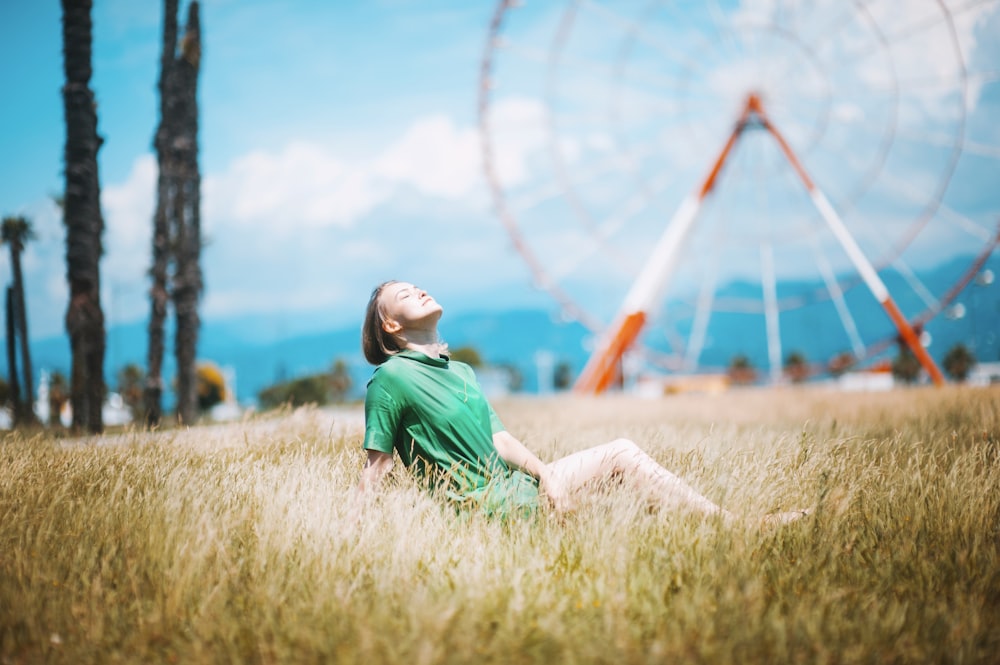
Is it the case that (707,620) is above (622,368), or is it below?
above

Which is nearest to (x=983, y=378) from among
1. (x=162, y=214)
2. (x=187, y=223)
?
(x=187, y=223)

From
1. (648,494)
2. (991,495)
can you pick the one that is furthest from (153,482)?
(991,495)

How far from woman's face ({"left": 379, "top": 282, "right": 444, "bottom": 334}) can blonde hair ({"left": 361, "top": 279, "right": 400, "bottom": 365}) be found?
34mm

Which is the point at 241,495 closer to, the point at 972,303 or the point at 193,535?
the point at 193,535

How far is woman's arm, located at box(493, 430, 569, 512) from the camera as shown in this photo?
Answer: 380 centimetres

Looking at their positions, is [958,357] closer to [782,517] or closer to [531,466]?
[782,517]

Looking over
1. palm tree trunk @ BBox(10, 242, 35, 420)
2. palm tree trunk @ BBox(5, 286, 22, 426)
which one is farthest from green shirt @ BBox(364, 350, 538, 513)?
palm tree trunk @ BBox(10, 242, 35, 420)

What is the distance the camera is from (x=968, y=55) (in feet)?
53.7

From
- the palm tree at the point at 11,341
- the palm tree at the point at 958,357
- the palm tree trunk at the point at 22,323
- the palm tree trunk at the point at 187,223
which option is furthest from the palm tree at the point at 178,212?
the palm tree at the point at 958,357

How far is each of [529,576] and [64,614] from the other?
1585 millimetres

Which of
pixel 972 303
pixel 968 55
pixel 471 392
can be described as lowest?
pixel 972 303

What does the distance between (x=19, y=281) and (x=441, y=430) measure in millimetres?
23560

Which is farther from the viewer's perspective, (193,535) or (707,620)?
(193,535)

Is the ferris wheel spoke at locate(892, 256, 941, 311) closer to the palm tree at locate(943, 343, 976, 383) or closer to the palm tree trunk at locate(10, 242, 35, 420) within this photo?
the palm tree trunk at locate(10, 242, 35, 420)
